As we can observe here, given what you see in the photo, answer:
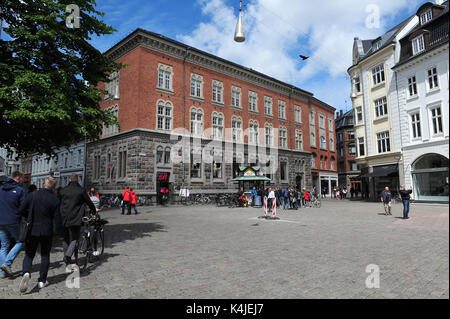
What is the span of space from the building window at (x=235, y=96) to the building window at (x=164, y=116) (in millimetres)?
9340

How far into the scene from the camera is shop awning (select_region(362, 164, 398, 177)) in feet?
87.0

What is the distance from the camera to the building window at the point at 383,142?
2632 cm

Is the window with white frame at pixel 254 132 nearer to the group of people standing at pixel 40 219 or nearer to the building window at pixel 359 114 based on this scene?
the building window at pixel 359 114

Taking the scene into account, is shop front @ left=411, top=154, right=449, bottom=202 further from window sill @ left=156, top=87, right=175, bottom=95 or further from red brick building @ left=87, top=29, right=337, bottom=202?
window sill @ left=156, top=87, right=175, bottom=95

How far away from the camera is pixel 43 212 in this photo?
211 inches

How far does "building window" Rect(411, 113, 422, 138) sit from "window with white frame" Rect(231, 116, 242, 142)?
32.4 metres

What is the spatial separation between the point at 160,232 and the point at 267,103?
32078mm

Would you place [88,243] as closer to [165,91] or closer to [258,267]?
[258,267]

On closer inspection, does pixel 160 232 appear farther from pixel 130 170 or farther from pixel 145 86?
pixel 145 86

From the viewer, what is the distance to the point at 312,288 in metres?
4.77

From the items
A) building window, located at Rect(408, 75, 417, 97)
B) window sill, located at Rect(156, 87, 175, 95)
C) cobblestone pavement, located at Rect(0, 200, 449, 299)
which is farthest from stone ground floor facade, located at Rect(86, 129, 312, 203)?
building window, located at Rect(408, 75, 417, 97)

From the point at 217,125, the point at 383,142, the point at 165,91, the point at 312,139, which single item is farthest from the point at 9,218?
the point at 312,139

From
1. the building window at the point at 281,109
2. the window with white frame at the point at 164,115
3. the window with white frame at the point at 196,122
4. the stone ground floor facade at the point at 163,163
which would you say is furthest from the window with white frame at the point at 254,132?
the window with white frame at the point at 164,115

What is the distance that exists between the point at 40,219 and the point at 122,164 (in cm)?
2410
